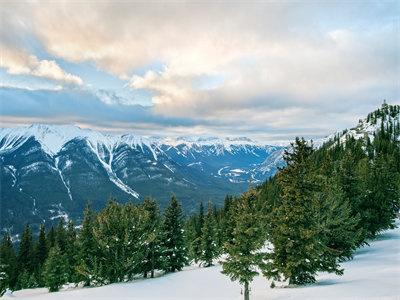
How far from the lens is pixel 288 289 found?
18.3 m

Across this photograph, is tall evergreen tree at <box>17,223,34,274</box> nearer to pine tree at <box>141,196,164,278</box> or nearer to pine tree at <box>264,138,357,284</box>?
pine tree at <box>141,196,164,278</box>

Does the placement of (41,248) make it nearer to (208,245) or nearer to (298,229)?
(208,245)

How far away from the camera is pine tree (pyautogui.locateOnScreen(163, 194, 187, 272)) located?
36772 millimetres

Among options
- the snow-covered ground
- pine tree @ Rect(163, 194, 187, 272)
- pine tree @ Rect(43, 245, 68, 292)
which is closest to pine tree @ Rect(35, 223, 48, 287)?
pine tree @ Rect(43, 245, 68, 292)

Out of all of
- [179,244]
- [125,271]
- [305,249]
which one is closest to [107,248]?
[125,271]

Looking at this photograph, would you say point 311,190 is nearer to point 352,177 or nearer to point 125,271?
point 352,177

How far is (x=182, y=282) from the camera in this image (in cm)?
2889

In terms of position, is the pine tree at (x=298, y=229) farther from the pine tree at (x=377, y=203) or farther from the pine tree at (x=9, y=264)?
the pine tree at (x=9, y=264)

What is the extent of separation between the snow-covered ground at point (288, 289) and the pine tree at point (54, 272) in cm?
1539

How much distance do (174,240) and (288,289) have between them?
2193 centimetres

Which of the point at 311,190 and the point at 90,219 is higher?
the point at 311,190

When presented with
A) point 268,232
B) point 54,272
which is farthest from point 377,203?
point 54,272

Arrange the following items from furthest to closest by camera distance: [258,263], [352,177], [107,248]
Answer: [352,177] < [107,248] < [258,263]

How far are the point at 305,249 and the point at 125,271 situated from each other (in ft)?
71.3
